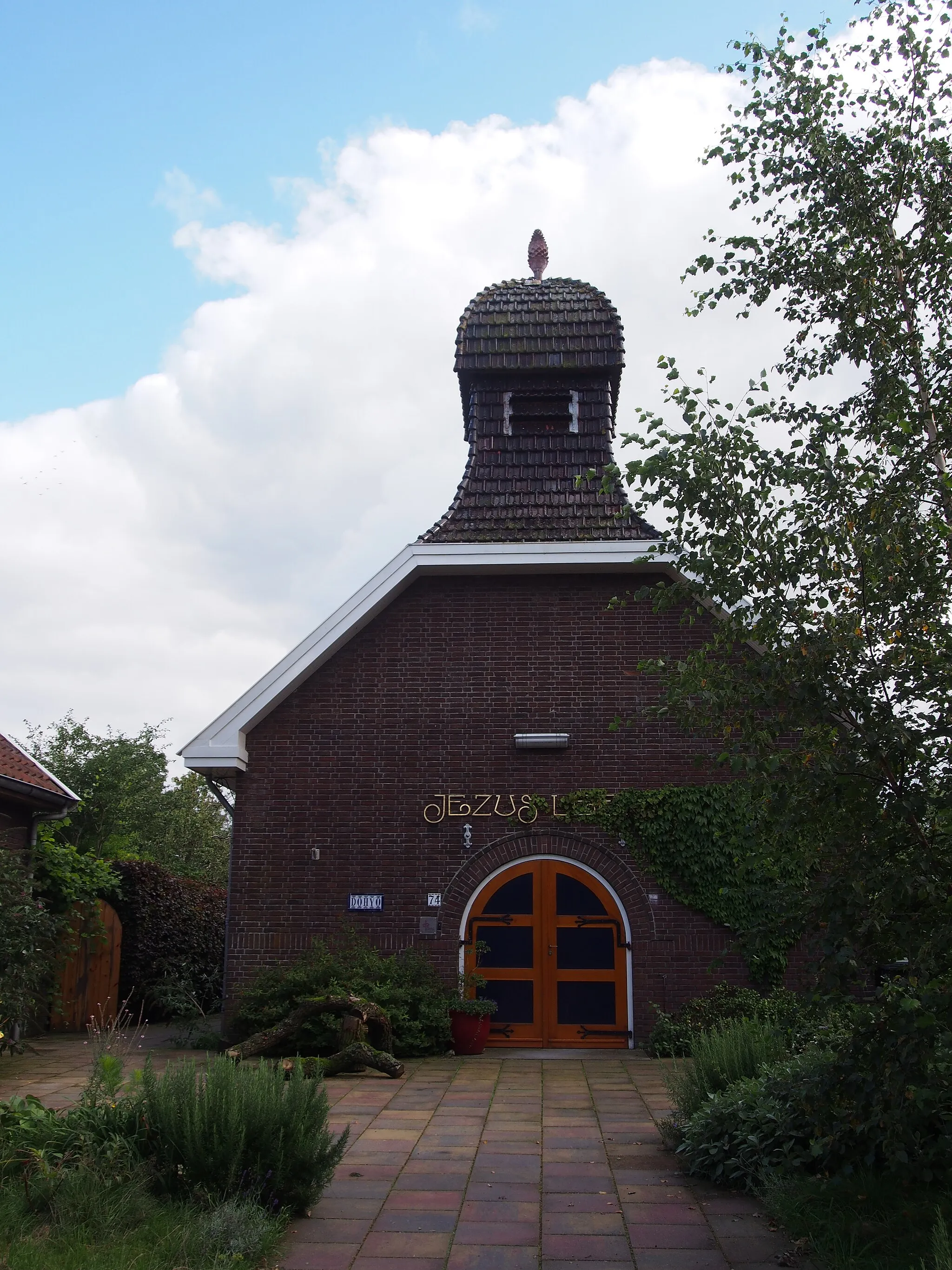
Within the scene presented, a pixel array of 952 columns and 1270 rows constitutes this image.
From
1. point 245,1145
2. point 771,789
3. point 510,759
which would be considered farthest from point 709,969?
point 510,759

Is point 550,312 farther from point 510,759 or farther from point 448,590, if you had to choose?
point 510,759

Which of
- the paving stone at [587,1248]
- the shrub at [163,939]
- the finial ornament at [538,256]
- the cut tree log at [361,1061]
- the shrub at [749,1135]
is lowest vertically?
the paving stone at [587,1248]

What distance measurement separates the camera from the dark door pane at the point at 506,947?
1218 cm

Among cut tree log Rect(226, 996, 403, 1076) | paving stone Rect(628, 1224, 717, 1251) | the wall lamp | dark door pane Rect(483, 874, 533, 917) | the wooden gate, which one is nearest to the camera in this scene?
paving stone Rect(628, 1224, 717, 1251)

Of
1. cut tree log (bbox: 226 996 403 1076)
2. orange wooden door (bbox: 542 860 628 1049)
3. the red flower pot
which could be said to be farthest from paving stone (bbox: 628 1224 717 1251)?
orange wooden door (bbox: 542 860 628 1049)

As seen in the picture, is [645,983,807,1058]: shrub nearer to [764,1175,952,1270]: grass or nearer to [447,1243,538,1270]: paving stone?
[764,1175,952,1270]: grass

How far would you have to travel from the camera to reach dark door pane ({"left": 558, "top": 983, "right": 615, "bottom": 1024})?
1201cm

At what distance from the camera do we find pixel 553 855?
480 inches

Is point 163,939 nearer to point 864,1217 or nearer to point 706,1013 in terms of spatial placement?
point 706,1013

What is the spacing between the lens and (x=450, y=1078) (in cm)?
1002

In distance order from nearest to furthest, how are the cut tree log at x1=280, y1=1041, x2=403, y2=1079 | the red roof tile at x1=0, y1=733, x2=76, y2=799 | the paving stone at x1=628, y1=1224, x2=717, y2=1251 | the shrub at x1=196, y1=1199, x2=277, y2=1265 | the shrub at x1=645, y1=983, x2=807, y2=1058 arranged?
the shrub at x1=196, y1=1199, x2=277, y2=1265, the paving stone at x1=628, y1=1224, x2=717, y2=1251, the cut tree log at x1=280, y1=1041, x2=403, y2=1079, the shrub at x1=645, y1=983, x2=807, y2=1058, the red roof tile at x1=0, y1=733, x2=76, y2=799

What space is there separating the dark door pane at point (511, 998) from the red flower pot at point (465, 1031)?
21.0 inches

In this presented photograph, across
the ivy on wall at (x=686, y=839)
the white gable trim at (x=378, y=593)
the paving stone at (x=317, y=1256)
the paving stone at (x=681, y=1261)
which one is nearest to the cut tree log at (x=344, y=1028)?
the white gable trim at (x=378, y=593)

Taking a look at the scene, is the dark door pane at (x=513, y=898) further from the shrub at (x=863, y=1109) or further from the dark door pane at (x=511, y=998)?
the shrub at (x=863, y=1109)
